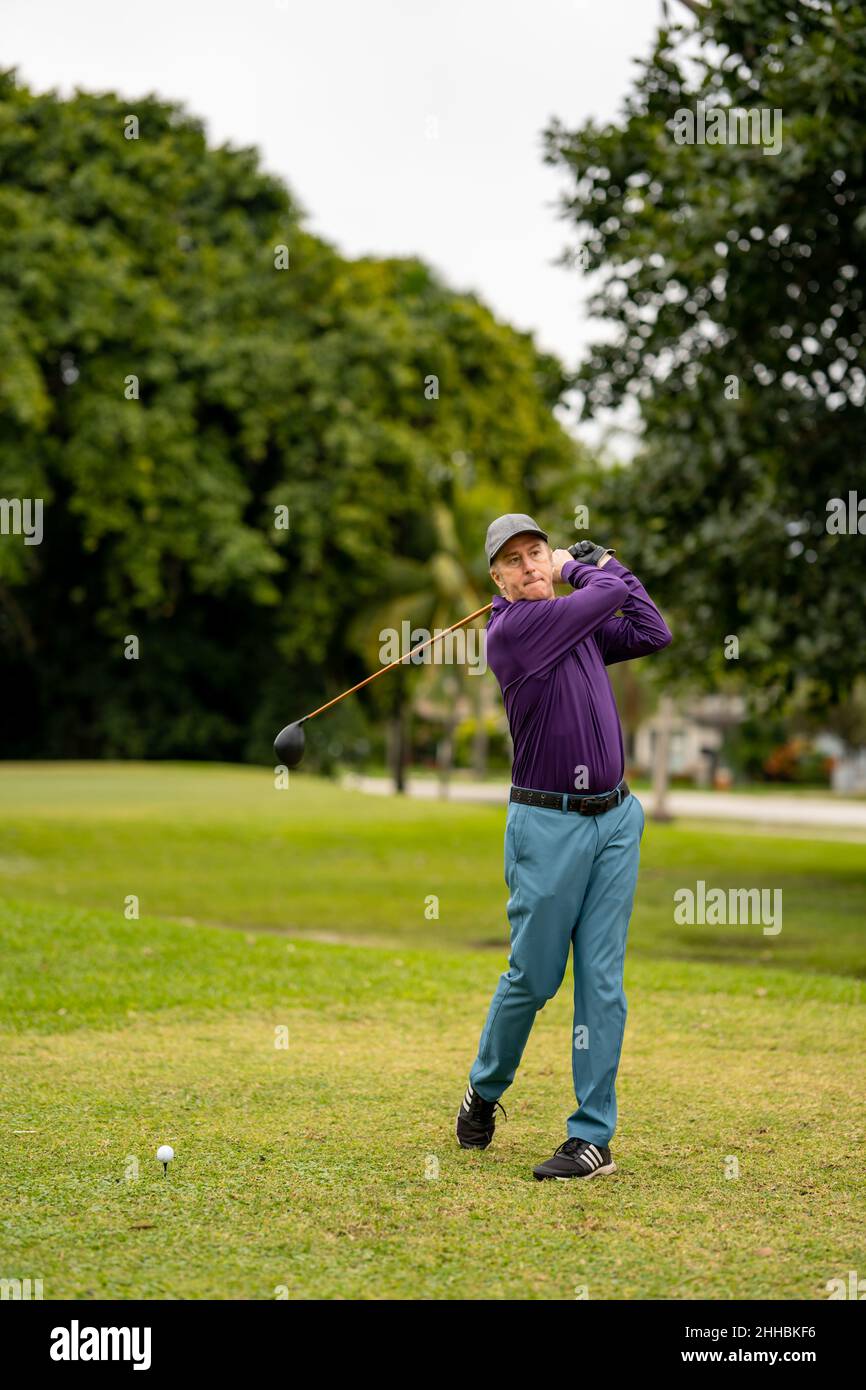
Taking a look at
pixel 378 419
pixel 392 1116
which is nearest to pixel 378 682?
pixel 378 419

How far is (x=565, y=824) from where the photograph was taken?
5.66m

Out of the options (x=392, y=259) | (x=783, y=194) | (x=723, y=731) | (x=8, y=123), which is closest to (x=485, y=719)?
(x=723, y=731)

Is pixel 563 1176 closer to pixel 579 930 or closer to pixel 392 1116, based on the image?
pixel 579 930

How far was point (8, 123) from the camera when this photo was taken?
30875 mm

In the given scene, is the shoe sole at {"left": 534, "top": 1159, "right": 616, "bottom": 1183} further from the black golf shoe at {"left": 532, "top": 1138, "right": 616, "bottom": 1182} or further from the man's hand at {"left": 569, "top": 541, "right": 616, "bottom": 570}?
the man's hand at {"left": 569, "top": 541, "right": 616, "bottom": 570}

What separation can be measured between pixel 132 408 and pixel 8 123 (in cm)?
Answer: 610

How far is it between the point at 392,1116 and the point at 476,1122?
0.64 metres

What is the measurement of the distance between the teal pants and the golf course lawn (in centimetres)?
Result: 39

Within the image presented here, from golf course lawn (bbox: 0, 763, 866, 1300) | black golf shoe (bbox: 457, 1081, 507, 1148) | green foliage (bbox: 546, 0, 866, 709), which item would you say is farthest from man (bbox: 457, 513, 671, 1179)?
green foliage (bbox: 546, 0, 866, 709)

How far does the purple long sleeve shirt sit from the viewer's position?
18.6 feet

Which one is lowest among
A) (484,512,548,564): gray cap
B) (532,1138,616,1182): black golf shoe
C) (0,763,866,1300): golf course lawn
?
(0,763,866,1300): golf course lawn

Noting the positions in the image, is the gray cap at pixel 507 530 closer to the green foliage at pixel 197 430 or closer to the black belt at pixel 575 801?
the black belt at pixel 575 801

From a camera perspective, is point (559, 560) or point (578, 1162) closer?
point (578, 1162)

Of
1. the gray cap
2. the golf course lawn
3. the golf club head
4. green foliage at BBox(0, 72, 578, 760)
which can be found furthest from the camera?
green foliage at BBox(0, 72, 578, 760)
